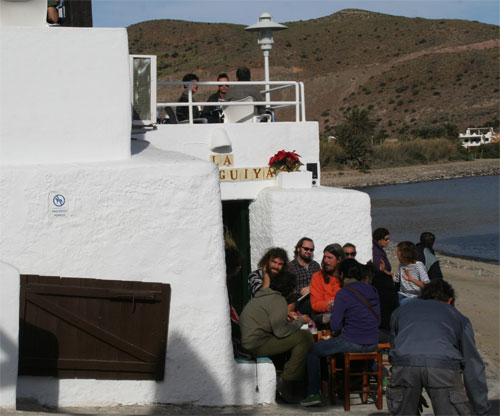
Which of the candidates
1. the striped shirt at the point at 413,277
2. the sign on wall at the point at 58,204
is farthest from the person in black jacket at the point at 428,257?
the sign on wall at the point at 58,204

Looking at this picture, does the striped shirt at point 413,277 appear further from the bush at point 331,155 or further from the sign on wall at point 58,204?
the bush at point 331,155

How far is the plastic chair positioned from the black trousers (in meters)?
6.08

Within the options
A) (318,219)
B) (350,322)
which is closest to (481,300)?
(318,219)

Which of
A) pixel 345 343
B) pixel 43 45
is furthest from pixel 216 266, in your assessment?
pixel 43 45

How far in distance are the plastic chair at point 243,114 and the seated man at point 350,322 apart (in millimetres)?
4232

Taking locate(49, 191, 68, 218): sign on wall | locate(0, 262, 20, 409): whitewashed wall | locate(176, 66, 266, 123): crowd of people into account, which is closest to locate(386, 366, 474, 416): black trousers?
locate(0, 262, 20, 409): whitewashed wall

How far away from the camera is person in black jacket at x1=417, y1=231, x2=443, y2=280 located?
9234 mm

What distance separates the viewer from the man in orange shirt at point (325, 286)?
25.9ft

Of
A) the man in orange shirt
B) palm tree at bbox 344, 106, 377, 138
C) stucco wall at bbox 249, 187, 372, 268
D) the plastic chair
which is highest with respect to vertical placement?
palm tree at bbox 344, 106, 377, 138

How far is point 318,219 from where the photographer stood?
9578mm

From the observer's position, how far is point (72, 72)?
7023 mm

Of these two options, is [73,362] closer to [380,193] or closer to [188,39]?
[380,193]

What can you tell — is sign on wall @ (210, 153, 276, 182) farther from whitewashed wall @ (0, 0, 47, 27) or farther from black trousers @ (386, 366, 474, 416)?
black trousers @ (386, 366, 474, 416)

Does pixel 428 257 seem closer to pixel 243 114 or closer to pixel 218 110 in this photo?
pixel 243 114
